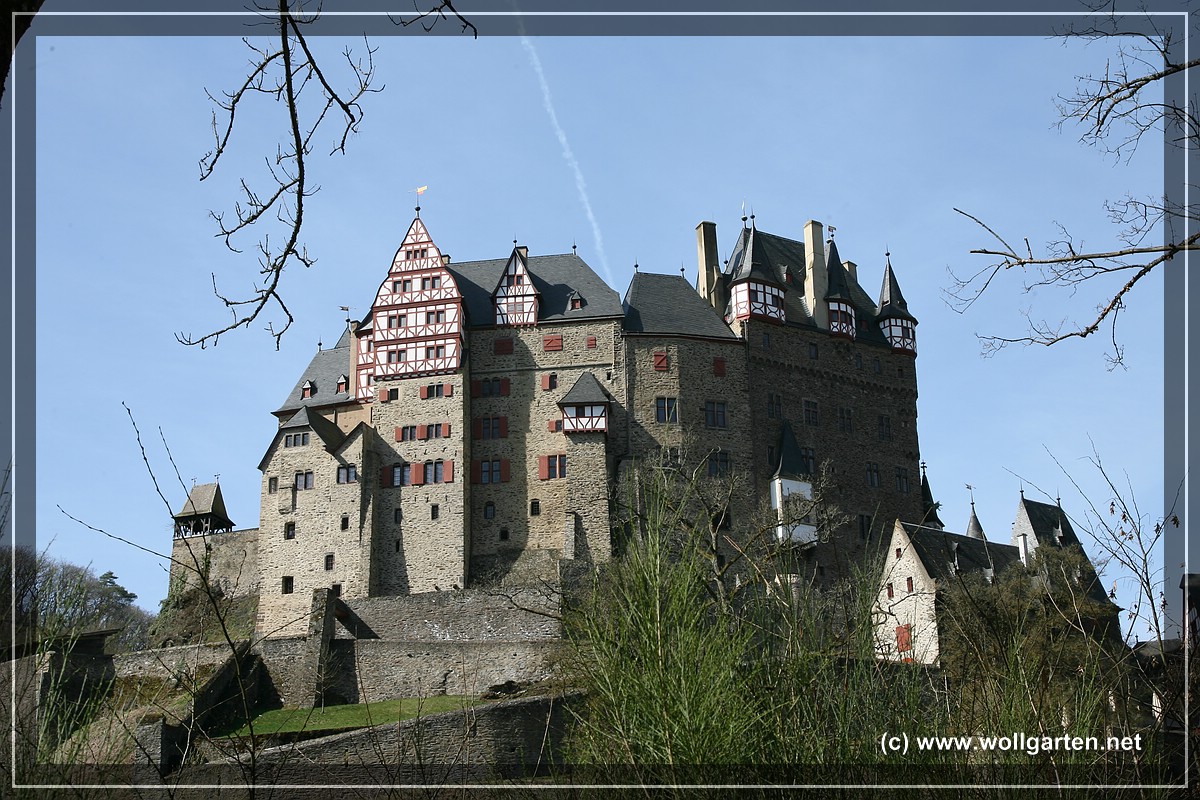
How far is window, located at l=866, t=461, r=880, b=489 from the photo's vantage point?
2120 inches

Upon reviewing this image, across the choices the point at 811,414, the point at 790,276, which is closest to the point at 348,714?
the point at 811,414

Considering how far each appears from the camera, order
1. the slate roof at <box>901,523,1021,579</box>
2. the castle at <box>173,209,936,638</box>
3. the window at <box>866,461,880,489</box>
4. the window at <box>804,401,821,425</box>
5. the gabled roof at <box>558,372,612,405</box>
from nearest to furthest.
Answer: the slate roof at <box>901,523,1021,579</box> → the castle at <box>173,209,936,638</box> → the gabled roof at <box>558,372,612,405</box> → the window at <box>804,401,821,425</box> → the window at <box>866,461,880,489</box>

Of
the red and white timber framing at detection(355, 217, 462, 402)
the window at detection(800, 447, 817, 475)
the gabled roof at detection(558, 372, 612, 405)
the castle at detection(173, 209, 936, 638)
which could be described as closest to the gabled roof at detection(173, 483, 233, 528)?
the castle at detection(173, 209, 936, 638)

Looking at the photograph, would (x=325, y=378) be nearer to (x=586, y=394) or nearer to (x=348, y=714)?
(x=586, y=394)

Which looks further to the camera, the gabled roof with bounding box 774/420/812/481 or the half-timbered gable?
the half-timbered gable

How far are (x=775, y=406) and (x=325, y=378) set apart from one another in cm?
1963

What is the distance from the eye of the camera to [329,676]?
39.1m

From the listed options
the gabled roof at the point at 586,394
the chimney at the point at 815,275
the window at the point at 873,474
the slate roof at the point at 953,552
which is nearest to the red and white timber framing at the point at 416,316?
the gabled roof at the point at 586,394

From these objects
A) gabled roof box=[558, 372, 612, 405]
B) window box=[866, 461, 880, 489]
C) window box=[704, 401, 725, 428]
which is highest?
gabled roof box=[558, 372, 612, 405]

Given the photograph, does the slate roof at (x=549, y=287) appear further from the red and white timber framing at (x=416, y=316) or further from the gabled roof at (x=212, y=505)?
the gabled roof at (x=212, y=505)

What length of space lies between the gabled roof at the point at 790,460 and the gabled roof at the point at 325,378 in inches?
713

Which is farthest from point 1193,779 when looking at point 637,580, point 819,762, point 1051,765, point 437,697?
point 437,697

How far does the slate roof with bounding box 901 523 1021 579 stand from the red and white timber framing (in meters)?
18.5

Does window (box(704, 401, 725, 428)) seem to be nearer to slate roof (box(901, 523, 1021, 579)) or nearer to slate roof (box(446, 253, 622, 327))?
slate roof (box(446, 253, 622, 327))
